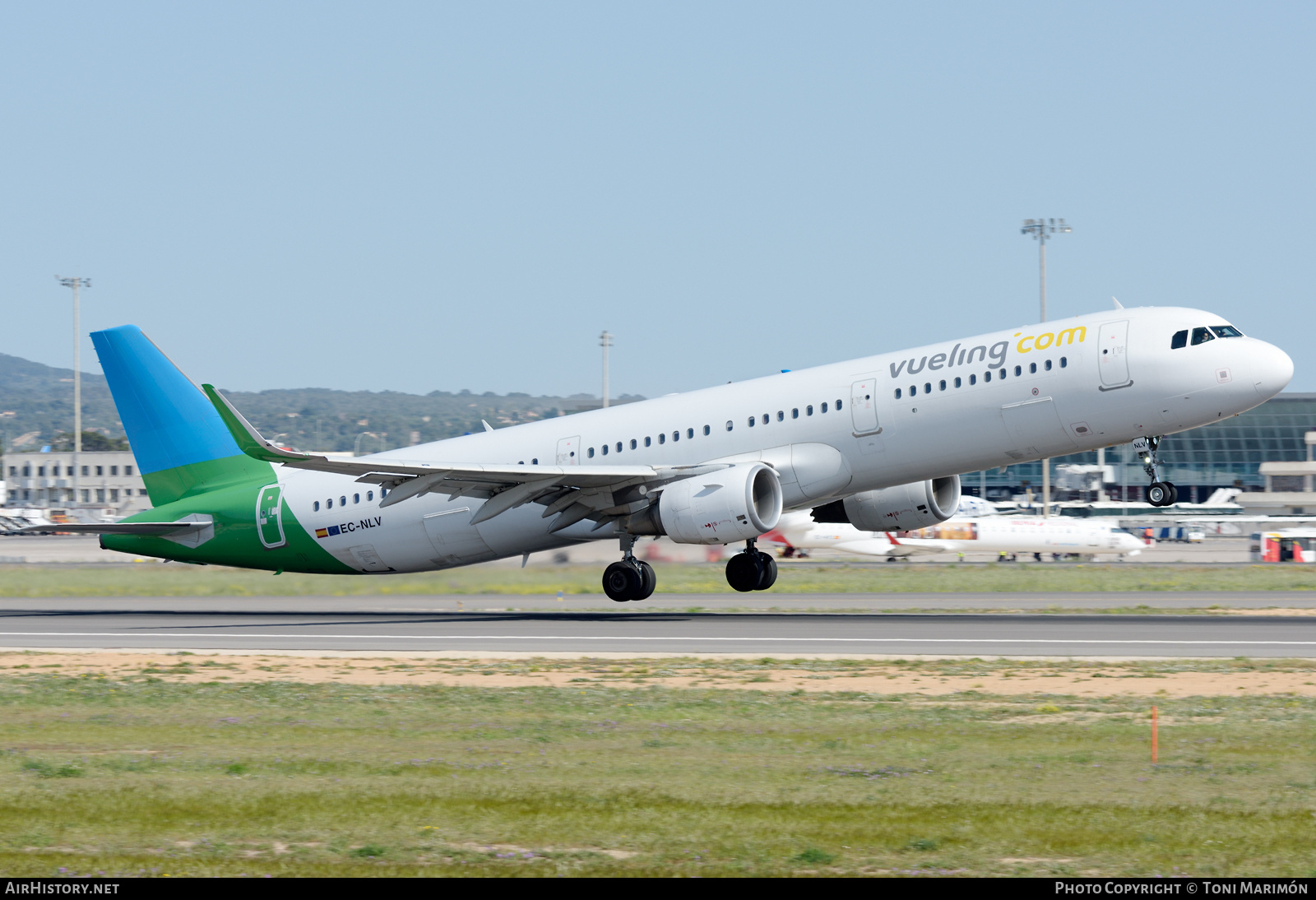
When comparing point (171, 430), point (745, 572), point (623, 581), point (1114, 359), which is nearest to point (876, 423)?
point (1114, 359)

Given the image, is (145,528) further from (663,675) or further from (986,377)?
(986,377)

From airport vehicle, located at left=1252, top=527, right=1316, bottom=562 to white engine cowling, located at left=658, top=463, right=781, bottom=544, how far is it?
45.8 m

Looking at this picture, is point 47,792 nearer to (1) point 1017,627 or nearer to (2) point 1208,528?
(1) point 1017,627

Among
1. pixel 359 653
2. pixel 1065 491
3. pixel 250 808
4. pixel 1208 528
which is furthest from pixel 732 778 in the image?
pixel 1065 491

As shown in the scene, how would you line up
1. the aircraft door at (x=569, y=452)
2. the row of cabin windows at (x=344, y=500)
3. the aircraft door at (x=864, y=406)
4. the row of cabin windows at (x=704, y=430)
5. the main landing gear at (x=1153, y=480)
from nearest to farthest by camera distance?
1. the main landing gear at (x=1153, y=480)
2. the aircraft door at (x=864, y=406)
3. the row of cabin windows at (x=704, y=430)
4. the aircraft door at (x=569, y=452)
5. the row of cabin windows at (x=344, y=500)

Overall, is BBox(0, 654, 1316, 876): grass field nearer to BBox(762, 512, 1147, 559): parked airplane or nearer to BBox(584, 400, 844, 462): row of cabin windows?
BBox(584, 400, 844, 462): row of cabin windows

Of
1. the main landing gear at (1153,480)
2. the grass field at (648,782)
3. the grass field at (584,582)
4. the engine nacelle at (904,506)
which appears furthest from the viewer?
the grass field at (584,582)

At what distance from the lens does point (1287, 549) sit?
68.1 meters

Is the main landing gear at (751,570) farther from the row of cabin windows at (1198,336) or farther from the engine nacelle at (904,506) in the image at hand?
the row of cabin windows at (1198,336)

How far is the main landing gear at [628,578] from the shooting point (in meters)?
33.0

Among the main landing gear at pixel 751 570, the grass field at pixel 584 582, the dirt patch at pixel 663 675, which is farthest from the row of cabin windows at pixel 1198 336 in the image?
the grass field at pixel 584 582

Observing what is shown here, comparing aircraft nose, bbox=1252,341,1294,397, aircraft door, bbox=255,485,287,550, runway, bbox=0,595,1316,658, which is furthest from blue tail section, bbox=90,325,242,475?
aircraft nose, bbox=1252,341,1294,397

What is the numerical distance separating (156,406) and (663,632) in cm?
1598

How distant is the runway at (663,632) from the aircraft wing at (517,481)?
2506mm
